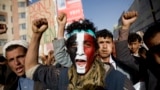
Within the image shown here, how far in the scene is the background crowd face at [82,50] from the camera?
246 cm

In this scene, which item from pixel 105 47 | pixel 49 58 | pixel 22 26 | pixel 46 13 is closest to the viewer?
pixel 105 47

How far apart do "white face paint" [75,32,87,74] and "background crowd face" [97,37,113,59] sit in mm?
1304

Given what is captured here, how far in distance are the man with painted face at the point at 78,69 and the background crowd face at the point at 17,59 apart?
41cm

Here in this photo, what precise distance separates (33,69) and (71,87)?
381 millimetres

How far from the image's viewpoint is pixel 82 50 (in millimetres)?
2543

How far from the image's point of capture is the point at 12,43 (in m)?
3.07

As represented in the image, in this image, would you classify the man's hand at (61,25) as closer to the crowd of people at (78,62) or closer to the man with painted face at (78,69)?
the crowd of people at (78,62)

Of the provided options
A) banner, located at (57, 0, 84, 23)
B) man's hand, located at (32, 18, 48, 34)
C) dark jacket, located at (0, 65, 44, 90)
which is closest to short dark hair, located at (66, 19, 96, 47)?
man's hand, located at (32, 18, 48, 34)

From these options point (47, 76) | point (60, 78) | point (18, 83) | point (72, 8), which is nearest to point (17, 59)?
point (18, 83)

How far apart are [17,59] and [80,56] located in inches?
31.9

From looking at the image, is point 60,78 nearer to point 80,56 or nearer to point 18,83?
point 80,56

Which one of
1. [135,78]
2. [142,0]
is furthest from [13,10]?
[135,78]

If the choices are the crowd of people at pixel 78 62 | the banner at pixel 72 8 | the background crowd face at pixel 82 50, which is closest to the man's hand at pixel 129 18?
the crowd of people at pixel 78 62

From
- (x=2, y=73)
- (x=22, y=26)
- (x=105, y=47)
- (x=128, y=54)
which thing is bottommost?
(x=22, y=26)
